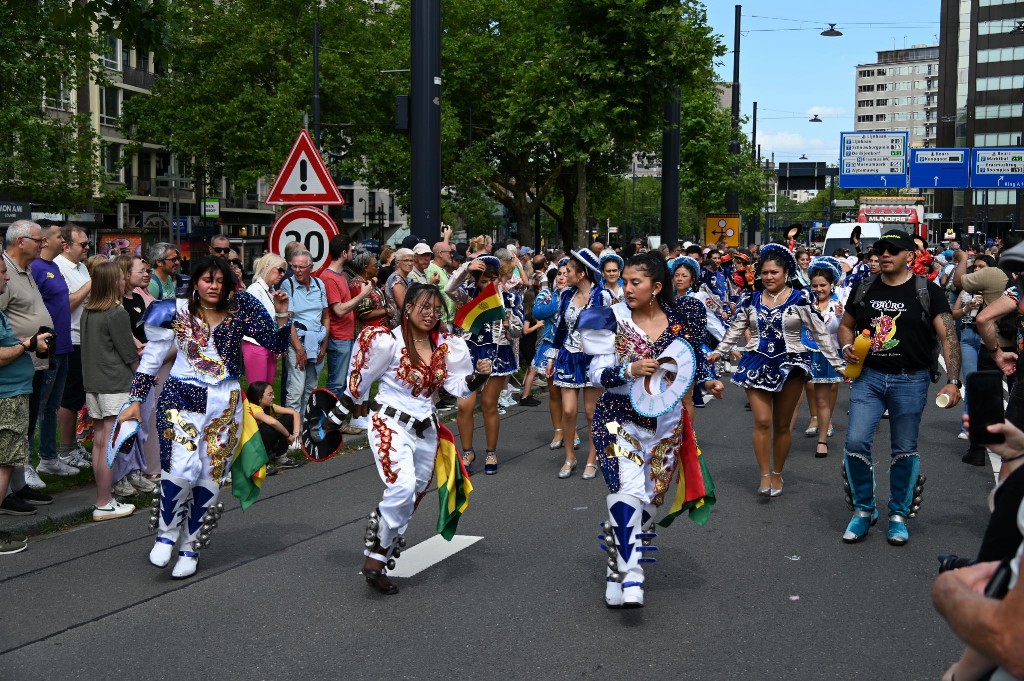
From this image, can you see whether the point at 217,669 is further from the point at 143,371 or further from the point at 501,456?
the point at 501,456

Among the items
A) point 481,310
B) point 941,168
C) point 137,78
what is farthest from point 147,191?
point 481,310

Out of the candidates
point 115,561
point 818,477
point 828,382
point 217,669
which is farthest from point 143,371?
point 828,382

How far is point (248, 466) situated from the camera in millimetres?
6605

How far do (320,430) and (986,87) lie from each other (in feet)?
357

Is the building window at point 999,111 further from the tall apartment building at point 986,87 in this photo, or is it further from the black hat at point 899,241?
the black hat at point 899,241

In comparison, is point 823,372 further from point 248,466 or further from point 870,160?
point 870,160

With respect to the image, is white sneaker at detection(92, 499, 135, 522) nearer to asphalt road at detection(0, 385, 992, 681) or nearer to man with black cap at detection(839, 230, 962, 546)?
asphalt road at detection(0, 385, 992, 681)

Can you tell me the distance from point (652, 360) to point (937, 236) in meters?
95.8

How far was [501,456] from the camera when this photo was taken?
33.9 ft

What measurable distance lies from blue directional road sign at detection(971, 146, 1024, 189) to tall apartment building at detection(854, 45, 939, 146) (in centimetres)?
12958

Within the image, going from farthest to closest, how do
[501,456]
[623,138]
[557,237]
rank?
[557,237]
[623,138]
[501,456]

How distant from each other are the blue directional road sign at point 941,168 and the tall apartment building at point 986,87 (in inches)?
2063

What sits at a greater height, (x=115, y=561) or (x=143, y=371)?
(x=143, y=371)

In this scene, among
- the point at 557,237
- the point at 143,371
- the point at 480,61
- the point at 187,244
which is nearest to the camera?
the point at 143,371
